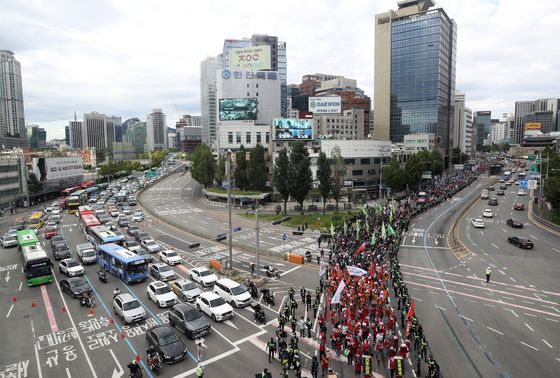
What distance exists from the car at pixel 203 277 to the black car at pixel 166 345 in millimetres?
10668

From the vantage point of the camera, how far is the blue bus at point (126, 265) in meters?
32.5

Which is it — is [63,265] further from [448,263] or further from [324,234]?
[448,263]

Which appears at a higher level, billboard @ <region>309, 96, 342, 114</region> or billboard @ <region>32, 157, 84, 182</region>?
billboard @ <region>309, 96, 342, 114</region>

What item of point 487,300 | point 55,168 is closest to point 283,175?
point 487,300

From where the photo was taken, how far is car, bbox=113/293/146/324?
24.7 metres

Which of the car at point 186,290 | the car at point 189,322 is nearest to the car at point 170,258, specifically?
the car at point 186,290

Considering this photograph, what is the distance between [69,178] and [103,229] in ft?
247

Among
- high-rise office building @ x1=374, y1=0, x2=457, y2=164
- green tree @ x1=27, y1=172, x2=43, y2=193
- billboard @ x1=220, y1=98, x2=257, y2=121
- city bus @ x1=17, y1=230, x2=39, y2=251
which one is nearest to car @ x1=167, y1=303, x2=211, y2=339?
city bus @ x1=17, y1=230, x2=39, y2=251

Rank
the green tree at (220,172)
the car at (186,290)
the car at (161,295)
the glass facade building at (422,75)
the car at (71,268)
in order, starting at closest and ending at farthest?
1. the car at (161,295)
2. the car at (186,290)
3. the car at (71,268)
4. the green tree at (220,172)
5. the glass facade building at (422,75)

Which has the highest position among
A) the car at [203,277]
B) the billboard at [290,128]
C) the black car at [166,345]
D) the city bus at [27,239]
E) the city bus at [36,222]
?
the billboard at [290,128]

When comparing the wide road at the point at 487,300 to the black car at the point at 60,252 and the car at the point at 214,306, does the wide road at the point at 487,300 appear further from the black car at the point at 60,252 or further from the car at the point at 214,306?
the black car at the point at 60,252

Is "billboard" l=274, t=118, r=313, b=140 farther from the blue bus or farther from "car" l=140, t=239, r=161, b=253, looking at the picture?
the blue bus

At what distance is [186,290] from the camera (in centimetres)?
2900

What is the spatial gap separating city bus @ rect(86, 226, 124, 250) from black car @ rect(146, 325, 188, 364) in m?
20.8
